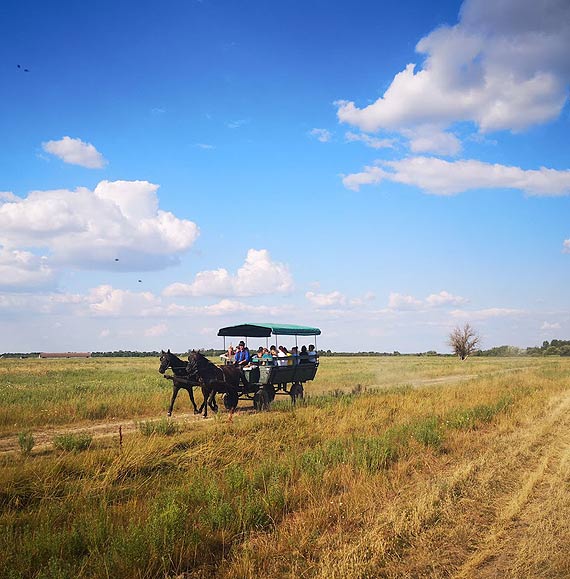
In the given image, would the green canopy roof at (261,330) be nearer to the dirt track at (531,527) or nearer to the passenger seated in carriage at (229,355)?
the passenger seated in carriage at (229,355)

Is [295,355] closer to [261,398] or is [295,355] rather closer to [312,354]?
[312,354]

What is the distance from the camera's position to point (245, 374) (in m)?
19.3

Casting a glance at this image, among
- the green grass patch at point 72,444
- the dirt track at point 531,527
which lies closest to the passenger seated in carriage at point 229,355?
the green grass patch at point 72,444

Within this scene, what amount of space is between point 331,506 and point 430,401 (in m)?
12.0

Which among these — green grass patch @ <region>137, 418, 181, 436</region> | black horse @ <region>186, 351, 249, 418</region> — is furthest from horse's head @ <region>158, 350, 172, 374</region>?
green grass patch @ <region>137, 418, 181, 436</region>

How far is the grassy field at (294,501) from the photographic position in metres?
5.82

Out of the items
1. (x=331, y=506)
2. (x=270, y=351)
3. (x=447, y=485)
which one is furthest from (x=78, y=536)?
(x=270, y=351)

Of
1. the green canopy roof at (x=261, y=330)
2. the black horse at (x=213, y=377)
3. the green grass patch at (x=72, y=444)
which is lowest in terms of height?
the green grass patch at (x=72, y=444)

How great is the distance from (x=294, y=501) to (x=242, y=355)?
12.0m

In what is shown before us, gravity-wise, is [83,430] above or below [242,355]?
below

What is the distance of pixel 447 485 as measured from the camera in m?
8.40

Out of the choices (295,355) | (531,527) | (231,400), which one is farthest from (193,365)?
(531,527)

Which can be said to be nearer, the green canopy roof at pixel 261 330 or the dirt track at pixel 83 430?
the dirt track at pixel 83 430

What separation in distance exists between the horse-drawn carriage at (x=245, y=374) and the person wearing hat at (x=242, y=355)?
36cm
